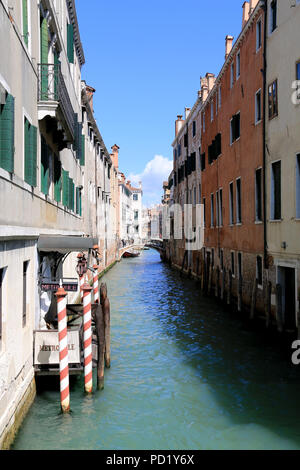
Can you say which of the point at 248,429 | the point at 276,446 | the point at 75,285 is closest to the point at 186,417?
the point at 248,429

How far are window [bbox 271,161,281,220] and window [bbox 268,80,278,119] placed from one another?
132 cm

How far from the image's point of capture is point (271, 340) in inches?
471

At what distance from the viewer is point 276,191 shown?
1259 centimetres

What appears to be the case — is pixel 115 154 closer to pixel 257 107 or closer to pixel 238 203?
pixel 238 203

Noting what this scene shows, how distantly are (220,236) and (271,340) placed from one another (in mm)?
8804

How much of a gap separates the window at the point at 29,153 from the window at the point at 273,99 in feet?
22.2

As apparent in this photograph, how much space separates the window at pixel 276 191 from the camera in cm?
1233

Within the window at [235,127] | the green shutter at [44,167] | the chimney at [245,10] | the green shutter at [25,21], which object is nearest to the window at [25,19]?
the green shutter at [25,21]

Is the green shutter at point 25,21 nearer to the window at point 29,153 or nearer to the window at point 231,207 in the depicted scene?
the window at point 29,153

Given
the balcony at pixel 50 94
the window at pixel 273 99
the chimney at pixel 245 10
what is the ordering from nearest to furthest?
the balcony at pixel 50 94
the window at pixel 273 99
the chimney at pixel 245 10

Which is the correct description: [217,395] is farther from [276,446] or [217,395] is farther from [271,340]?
[271,340]

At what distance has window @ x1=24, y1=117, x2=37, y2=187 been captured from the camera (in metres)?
7.97

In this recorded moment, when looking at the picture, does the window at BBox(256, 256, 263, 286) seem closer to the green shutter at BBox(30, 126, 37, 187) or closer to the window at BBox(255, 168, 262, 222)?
the window at BBox(255, 168, 262, 222)

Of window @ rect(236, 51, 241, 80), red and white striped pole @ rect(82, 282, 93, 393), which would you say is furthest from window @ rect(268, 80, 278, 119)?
red and white striped pole @ rect(82, 282, 93, 393)
